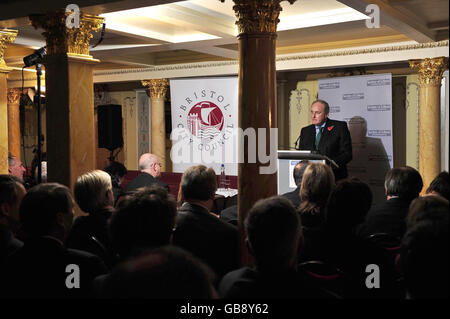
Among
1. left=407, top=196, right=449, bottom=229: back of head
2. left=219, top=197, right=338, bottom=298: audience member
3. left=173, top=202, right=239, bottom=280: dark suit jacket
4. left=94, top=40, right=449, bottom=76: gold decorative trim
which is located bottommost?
left=173, top=202, right=239, bottom=280: dark suit jacket

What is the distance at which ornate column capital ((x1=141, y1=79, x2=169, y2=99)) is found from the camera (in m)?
10.0

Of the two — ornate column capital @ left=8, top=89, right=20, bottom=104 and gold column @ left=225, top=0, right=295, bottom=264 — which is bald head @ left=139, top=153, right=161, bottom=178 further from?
ornate column capital @ left=8, top=89, right=20, bottom=104

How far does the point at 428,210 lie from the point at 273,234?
47 centimetres

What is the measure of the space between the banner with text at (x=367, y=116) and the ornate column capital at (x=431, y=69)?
0.45 meters

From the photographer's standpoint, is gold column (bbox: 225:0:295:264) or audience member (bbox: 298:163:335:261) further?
gold column (bbox: 225:0:295:264)

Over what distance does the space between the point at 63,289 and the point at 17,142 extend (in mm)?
10523

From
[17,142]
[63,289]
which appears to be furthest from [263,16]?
[17,142]

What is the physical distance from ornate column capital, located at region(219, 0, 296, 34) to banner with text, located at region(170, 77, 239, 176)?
316 centimetres

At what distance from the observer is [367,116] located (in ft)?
26.1

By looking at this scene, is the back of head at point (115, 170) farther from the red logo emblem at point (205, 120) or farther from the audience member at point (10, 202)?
the audience member at point (10, 202)

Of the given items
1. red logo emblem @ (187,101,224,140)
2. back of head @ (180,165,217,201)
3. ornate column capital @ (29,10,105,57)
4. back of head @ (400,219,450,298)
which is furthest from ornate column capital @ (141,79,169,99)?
back of head @ (400,219,450,298)

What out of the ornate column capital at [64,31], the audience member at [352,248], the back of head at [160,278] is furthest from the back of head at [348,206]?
the ornate column capital at [64,31]

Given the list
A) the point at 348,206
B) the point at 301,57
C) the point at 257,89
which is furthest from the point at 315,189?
the point at 301,57

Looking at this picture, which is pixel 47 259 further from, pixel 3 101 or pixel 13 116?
pixel 13 116
